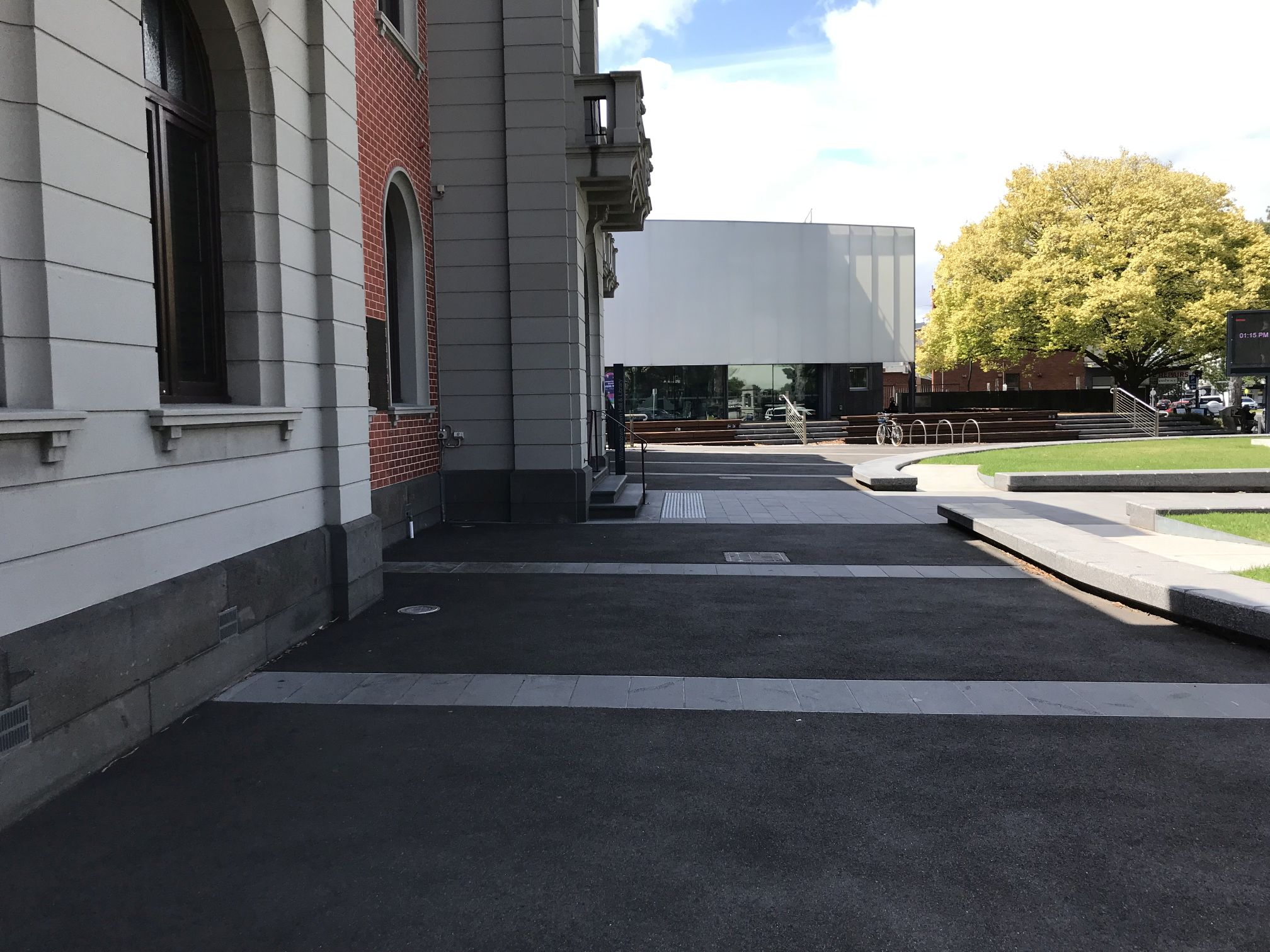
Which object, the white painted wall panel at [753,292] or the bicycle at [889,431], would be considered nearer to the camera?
→ the bicycle at [889,431]

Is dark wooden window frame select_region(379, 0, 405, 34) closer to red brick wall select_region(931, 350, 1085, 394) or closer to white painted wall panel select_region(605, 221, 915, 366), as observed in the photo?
white painted wall panel select_region(605, 221, 915, 366)

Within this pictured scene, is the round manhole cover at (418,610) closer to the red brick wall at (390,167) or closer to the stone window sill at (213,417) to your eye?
the stone window sill at (213,417)

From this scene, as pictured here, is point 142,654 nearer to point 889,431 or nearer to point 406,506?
point 406,506

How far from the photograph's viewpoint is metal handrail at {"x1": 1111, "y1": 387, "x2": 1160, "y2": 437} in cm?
3712

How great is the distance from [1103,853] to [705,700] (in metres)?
2.36

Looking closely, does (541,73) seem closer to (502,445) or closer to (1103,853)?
(502,445)

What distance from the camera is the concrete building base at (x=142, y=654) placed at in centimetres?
397

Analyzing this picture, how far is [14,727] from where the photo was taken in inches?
153

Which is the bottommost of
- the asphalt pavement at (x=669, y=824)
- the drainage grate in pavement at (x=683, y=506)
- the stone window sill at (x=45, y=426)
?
the asphalt pavement at (x=669, y=824)

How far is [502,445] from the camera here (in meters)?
13.7

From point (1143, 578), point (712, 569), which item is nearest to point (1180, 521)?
point (1143, 578)

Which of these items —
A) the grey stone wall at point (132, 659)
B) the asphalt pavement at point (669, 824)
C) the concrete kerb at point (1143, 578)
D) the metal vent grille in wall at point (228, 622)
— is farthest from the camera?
the concrete kerb at point (1143, 578)

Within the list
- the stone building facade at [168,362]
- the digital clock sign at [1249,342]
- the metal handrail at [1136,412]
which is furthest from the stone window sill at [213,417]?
the metal handrail at [1136,412]

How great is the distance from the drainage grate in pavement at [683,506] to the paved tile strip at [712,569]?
153 inches
